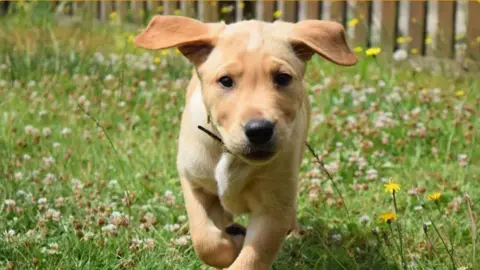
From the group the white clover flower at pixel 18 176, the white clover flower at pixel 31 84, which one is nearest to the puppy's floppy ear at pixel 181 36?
the white clover flower at pixel 18 176

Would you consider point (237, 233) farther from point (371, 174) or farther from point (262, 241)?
point (371, 174)

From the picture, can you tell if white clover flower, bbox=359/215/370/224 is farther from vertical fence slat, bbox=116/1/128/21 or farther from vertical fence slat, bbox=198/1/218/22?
vertical fence slat, bbox=116/1/128/21

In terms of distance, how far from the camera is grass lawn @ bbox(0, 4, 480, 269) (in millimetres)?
3562

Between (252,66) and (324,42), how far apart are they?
362mm

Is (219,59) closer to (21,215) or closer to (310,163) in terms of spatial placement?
(21,215)

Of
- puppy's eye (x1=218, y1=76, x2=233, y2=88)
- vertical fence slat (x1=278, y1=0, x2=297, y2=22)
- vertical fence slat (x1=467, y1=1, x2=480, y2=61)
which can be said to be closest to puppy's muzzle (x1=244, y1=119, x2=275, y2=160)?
puppy's eye (x1=218, y1=76, x2=233, y2=88)

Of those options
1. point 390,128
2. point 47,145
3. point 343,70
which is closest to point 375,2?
point 343,70

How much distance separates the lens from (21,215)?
3.78m

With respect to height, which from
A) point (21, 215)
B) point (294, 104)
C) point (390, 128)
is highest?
point (294, 104)

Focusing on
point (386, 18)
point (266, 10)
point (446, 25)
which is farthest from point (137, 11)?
point (446, 25)

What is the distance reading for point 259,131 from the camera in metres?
2.83

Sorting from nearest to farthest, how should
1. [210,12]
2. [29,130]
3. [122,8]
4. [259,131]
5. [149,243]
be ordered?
[259,131] → [149,243] → [29,130] → [210,12] → [122,8]

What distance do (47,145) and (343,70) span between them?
9.46 feet

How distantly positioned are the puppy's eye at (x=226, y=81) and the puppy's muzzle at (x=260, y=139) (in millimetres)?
220
